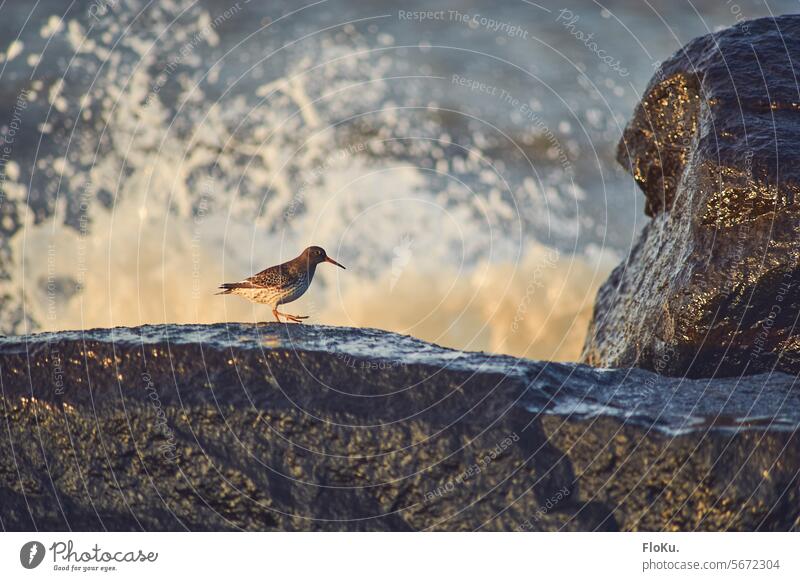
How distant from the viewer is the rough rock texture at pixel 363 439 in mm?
4691

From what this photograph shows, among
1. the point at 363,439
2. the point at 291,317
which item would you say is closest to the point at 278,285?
the point at 291,317

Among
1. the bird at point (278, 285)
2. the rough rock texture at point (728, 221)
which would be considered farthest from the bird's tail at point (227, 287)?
the rough rock texture at point (728, 221)

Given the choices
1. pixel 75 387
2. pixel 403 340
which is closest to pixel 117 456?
pixel 75 387

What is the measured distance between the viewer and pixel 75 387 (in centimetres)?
520

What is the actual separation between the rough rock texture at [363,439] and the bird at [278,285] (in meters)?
0.52

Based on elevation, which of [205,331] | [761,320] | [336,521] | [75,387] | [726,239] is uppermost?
[726,239]

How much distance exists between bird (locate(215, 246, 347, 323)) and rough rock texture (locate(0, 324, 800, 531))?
1.71ft

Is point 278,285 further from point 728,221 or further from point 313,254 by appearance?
point 728,221

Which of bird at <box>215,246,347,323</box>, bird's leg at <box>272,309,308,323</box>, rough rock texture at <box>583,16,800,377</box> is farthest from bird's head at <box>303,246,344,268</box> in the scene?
rough rock texture at <box>583,16,800,377</box>

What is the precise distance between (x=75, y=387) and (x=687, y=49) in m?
5.25

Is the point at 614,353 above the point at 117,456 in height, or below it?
above

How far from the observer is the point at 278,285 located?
5840 mm

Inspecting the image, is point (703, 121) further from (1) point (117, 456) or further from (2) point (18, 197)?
(2) point (18, 197)
